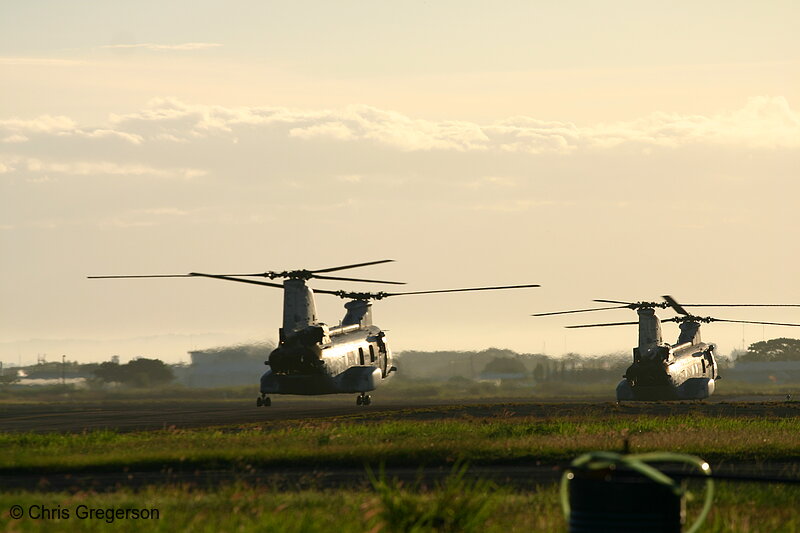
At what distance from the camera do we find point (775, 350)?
195 metres

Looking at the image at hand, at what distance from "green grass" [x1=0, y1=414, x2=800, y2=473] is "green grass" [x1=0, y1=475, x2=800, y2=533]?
5.85 metres

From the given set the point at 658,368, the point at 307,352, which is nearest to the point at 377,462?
the point at 307,352

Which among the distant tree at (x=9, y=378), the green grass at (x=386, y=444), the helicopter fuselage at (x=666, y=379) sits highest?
the distant tree at (x=9, y=378)

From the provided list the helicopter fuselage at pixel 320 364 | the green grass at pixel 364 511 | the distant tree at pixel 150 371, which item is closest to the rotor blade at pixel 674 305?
the helicopter fuselage at pixel 320 364

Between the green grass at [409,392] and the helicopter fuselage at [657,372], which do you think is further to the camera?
the green grass at [409,392]

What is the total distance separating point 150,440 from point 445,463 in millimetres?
10624

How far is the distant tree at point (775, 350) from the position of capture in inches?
7534

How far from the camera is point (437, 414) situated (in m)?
50.5

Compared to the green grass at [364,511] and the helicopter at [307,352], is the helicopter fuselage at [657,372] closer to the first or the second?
the helicopter at [307,352]

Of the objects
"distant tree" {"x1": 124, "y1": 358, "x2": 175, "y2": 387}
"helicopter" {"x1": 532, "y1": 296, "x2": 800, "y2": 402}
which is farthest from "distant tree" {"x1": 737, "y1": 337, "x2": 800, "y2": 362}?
"helicopter" {"x1": 532, "y1": 296, "x2": 800, "y2": 402}

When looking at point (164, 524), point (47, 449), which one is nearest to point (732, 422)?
point (47, 449)

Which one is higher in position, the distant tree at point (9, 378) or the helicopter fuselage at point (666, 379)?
the distant tree at point (9, 378)

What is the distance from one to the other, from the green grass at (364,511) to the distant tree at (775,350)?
179 meters

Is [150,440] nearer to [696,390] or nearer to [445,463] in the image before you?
[445,463]
